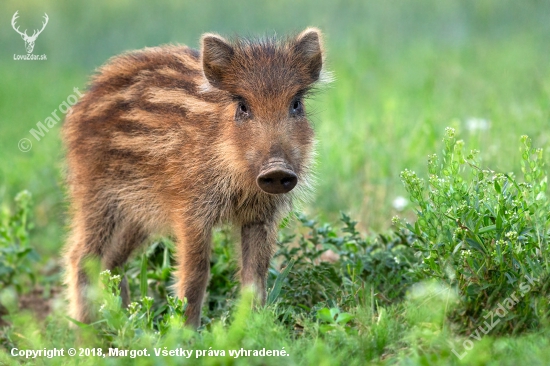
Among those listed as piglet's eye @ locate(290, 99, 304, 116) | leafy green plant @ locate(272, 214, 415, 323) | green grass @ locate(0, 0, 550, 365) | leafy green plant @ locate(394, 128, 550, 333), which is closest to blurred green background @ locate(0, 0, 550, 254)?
green grass @ locate(0, 0, 550, 365)

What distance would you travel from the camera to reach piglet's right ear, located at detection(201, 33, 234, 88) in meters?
5.00

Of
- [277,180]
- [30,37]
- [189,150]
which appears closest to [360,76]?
[30,37]

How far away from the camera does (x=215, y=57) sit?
5023mm

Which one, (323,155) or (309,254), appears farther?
(323,155)

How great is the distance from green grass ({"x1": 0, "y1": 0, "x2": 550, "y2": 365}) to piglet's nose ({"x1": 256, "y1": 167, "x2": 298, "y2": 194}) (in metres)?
0.78

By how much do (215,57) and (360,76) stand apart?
6256 millimetres

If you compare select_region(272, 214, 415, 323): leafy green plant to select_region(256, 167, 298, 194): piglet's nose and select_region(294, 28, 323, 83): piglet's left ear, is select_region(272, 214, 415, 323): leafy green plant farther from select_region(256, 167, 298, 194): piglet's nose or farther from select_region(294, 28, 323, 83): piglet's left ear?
select_region(294, 28, 323, 83): piglet's left ear

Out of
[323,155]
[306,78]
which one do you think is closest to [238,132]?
[306,78]

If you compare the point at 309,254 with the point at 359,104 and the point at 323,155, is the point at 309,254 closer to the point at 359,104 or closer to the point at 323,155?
the point at 323,155

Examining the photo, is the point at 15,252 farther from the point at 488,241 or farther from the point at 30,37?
the point at 30,37

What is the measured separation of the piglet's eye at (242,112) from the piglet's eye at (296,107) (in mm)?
265

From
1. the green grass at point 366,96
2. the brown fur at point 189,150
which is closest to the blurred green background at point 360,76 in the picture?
the green grass at point 366,96

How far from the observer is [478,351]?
3578mm

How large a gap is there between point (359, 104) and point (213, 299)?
198 inches
